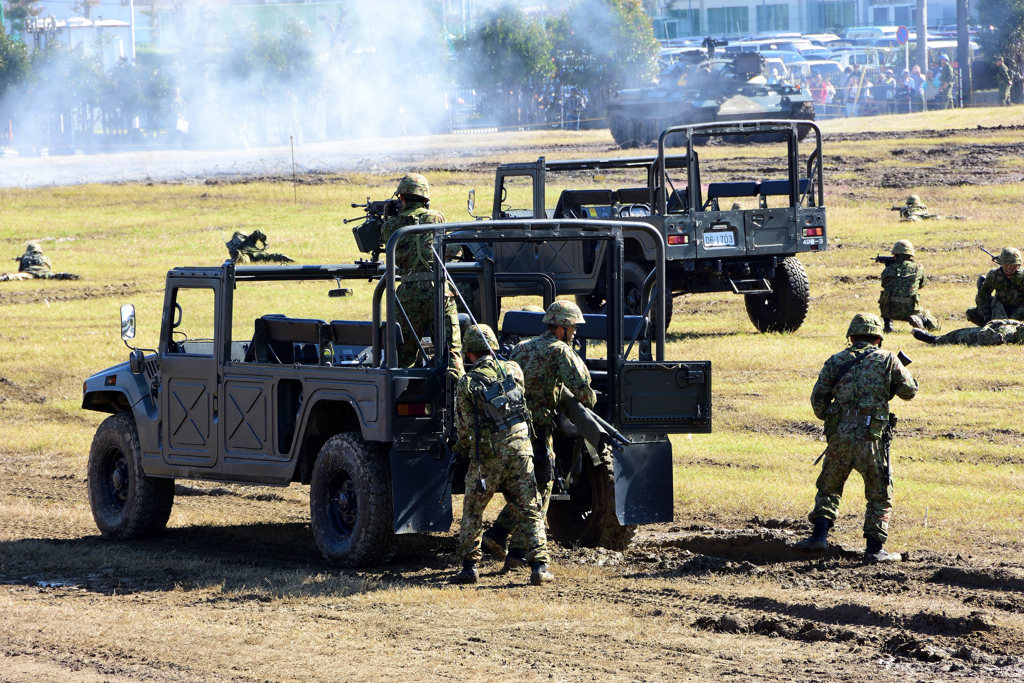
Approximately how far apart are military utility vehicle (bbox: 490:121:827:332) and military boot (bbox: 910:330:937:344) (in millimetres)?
1579

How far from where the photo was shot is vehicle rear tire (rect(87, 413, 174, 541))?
9.12 meters

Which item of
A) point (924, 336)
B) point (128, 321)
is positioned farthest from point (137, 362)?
point (924, 336)

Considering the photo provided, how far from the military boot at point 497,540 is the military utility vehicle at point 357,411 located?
310mm

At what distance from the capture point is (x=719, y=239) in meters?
16.1

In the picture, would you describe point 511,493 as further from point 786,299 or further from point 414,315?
point 786,299

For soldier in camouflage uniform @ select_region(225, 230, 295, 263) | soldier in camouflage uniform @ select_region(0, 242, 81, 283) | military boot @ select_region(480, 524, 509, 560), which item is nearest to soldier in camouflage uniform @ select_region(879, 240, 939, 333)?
military boot @ select_region(480, 524, 509, 560)

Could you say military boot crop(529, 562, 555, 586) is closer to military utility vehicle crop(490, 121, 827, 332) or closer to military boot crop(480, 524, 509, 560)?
military boot crop(480, 524, 509, 560)

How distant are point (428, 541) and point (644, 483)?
5.22 feet

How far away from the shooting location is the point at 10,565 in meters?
8.49

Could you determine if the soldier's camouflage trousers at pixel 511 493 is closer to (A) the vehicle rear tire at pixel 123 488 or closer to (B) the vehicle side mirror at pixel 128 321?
(B) the vehicle side mirror at pixel 128 321

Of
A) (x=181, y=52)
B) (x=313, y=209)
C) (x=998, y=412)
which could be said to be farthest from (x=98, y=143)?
(x=998, y=412)

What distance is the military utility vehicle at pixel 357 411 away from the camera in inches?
303

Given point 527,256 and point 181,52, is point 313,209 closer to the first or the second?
point 527,256

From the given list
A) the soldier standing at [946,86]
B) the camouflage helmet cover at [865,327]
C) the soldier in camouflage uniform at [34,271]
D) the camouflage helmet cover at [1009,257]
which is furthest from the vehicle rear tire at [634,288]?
the soldier standing at [946,86]
